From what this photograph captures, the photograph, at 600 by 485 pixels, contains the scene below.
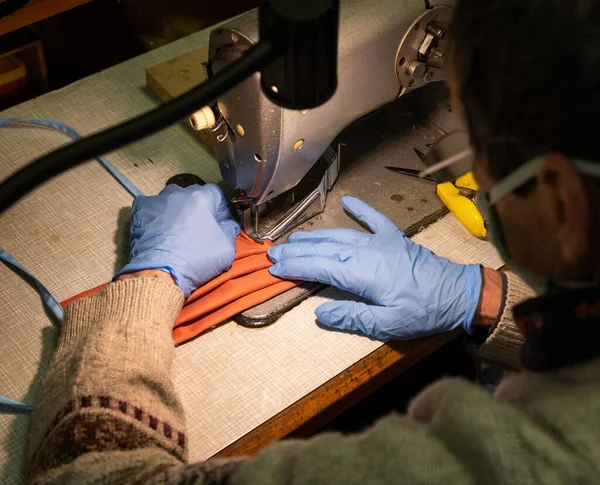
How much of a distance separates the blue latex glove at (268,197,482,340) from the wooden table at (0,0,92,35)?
79 cm

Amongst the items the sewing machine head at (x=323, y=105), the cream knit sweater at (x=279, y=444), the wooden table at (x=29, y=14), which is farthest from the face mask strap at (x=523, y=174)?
the wooden table at (x=29, y=14)

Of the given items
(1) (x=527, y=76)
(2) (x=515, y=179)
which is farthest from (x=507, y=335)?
(1) (x=527, y=76)

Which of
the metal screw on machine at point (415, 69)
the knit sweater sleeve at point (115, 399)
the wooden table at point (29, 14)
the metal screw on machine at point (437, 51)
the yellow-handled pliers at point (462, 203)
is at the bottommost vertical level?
the yellow-handled pliers at point (462, 203)

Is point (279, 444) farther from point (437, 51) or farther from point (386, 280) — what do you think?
point (437, 51)

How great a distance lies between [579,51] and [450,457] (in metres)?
0.37

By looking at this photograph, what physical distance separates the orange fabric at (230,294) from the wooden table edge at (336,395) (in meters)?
0.19

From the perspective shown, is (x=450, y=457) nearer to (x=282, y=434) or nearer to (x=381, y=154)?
(x=282, y=434)

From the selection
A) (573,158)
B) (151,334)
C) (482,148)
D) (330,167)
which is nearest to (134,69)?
(330,167)

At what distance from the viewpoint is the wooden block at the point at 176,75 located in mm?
1552

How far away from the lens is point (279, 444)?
704mm

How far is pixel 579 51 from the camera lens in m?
0.60

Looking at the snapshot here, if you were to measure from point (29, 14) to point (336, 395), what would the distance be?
1.07 metres

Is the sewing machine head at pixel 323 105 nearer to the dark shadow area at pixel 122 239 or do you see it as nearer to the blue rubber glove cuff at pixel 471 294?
the dark shadow area at pixel 122 239

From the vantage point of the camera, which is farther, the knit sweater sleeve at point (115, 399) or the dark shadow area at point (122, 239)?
the dark shadow area at point (122, 239)
